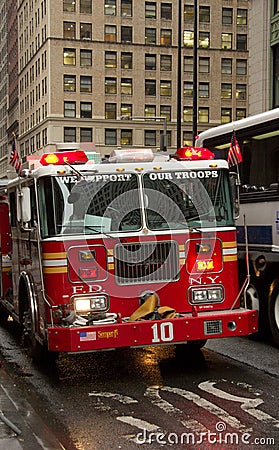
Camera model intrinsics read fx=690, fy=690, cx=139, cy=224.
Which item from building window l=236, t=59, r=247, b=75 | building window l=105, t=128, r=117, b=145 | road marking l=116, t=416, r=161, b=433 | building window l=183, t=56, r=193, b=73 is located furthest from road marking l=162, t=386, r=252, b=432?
building window l=236, t=59, r=247, b=75

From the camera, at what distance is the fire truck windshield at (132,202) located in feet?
27.4

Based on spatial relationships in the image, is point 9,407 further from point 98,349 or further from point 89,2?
point 89,2

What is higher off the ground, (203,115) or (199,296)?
(203,115)

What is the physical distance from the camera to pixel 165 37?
268 feet

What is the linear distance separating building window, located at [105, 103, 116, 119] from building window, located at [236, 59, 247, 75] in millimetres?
16142

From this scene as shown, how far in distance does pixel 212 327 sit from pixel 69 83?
72.1 m

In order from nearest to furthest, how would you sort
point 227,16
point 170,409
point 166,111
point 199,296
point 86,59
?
point 170,409 < point 199,296 < point 86,59 < point 166,111 < point 227,16

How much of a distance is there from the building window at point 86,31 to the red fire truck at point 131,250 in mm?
73218

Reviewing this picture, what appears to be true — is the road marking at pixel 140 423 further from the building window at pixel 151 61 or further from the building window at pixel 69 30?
the building window at pixel 151 61

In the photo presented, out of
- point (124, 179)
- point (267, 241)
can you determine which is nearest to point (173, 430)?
point (124, 179)

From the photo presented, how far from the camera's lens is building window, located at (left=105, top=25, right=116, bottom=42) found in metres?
79.8

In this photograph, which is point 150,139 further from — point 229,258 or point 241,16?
point 229,258

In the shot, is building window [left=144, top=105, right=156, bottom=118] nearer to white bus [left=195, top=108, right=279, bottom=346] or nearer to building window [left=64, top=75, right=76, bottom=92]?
building window [left=64, top=75, right=76, bottom=92]

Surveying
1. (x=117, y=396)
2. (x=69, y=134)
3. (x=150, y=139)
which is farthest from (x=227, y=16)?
(x=117, y=396)
